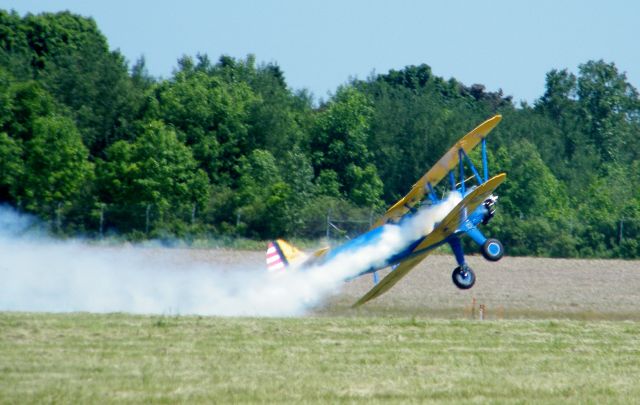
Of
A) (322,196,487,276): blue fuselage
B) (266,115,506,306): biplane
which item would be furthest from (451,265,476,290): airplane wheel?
(322,196,487,276): blue fuselage

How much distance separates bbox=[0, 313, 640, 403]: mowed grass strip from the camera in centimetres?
1739

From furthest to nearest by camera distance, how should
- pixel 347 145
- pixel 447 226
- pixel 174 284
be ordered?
1. pixel 347 145
2. pixel 174 284
3. pixel 447 226

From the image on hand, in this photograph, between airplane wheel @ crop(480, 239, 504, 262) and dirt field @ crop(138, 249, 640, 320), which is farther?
dirt field @ crop(138, 249, 640, 320)

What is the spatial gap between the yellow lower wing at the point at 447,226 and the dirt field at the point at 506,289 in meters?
0.93

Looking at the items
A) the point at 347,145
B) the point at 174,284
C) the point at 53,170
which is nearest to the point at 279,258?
the point at 174,284

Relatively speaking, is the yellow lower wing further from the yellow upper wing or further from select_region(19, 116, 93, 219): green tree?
select_region(19, 116, 93, 219): green tree

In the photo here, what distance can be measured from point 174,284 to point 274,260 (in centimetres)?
391

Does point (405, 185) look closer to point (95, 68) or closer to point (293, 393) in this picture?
point (95, 68)

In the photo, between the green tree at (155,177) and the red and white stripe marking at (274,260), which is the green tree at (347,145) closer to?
the green tree at (155,177)

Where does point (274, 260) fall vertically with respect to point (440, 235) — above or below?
below

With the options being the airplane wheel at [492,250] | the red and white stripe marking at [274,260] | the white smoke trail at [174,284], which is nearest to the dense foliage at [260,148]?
the white smoke trail at [174,284]

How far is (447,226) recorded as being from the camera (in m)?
31.3

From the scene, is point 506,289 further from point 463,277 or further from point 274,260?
point 274,260

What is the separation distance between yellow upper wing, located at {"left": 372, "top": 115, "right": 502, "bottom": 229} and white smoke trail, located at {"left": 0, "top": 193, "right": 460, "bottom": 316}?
2.68 feet
